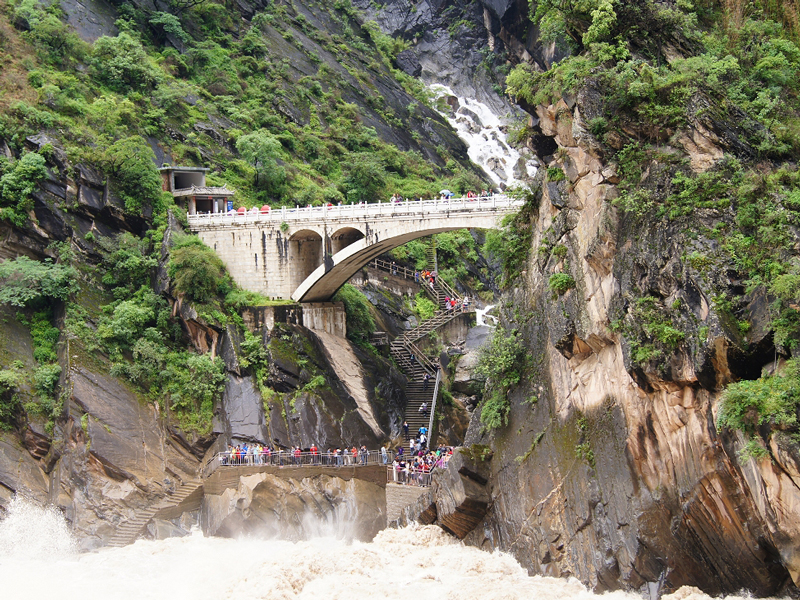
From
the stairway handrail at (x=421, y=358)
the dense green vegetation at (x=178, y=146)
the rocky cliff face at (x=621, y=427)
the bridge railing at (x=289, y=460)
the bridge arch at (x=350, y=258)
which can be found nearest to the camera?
the rocky cliff face at (x=621, y=427)

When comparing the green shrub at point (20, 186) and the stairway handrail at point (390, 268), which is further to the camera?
the stairway handrail at point (390, 268)

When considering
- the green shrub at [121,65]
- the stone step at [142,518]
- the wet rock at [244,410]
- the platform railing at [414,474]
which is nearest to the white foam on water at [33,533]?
the stone step at [142,518]

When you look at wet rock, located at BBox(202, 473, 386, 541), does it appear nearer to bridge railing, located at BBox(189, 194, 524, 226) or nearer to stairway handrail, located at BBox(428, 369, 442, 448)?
stairway handrail, located at BBox(428, 369, 442, 448)

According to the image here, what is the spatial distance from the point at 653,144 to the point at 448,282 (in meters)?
32.2

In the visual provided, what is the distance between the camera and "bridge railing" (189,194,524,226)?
38781mm

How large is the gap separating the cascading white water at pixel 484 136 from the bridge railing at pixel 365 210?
32358 millimetres

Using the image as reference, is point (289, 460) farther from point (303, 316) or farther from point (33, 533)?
point (33, 533)

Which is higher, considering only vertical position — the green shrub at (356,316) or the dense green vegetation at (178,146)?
the dense green vegetation at (178,146)

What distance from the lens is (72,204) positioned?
43.0m

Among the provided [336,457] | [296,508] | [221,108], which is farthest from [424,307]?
[296,508]

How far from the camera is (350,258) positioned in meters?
43.2

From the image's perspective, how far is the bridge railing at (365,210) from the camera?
127 feet

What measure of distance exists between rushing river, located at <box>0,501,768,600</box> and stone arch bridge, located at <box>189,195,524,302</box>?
47.0 feet

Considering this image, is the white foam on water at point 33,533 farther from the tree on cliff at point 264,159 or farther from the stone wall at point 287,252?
the tree on cliff at point 264,159
